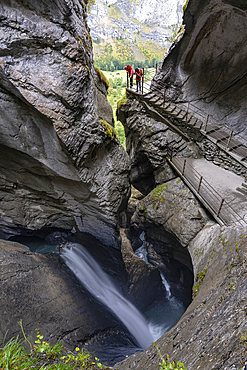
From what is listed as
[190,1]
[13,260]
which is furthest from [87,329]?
[190,1]

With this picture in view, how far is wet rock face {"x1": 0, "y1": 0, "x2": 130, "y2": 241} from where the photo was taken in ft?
19.7

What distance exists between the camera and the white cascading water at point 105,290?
8703 mm

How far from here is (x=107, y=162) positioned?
29.2ft

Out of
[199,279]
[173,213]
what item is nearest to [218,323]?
[199,279]

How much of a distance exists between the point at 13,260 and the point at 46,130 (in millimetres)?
4785

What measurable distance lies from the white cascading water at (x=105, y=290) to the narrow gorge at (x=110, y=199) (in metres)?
0.07

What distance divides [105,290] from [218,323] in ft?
24.7

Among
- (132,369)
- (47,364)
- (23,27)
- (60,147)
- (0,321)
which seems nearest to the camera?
(47,364)

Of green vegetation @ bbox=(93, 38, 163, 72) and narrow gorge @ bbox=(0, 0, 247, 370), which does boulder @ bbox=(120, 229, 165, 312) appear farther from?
green vegetation @ bbox=(93, 38, 163, 72)

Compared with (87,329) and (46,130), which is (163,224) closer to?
Result: (87,329)

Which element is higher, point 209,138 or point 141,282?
point 209,138

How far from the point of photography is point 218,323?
285 cm

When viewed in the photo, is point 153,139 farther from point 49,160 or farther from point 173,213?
point 49,160

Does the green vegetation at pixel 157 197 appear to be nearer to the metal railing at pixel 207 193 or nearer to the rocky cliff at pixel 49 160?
the metal railing at pixel 207 193
